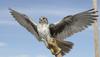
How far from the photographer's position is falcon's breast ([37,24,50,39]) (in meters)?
15.4

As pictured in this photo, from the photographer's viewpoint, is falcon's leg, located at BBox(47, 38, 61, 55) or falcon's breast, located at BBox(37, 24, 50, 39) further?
falcon's breast, located at BBox(37, 24, 50, 39)

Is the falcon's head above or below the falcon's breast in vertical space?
above

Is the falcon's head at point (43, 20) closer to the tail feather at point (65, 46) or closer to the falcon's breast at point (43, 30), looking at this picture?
the falcon's breast at point (43, 30)

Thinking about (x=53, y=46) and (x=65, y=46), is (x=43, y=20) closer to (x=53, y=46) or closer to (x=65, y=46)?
(x=53, y=46)

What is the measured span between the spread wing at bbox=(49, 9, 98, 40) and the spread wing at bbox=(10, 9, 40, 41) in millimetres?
329

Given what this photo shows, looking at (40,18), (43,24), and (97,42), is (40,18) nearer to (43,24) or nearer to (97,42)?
(43,24)

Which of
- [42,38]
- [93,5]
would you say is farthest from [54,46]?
[93,5]

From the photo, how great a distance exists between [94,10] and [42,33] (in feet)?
3.37

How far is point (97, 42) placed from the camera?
52.8 feet

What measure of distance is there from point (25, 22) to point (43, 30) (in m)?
0.59

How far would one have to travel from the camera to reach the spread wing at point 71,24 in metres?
15.4

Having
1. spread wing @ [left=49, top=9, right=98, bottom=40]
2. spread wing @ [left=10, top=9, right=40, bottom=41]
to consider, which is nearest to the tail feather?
spread wing @ [left=49, top=9, right=98, bottom=40]

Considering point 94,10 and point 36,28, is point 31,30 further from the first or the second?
point 94,10

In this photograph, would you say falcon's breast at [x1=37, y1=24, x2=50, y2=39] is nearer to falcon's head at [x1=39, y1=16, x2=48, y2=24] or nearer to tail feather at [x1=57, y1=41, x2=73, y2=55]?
falcon's head at [x1=39, y1=16, x2=48, y2=24]
